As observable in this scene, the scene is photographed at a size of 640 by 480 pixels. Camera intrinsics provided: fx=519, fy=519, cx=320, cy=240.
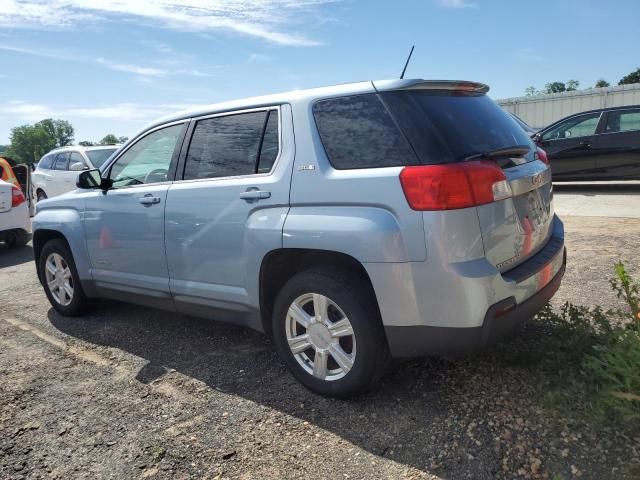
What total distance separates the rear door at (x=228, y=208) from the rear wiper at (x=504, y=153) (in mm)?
1028

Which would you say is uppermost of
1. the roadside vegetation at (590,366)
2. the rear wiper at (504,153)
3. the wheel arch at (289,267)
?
the rear wiper at (504,153)

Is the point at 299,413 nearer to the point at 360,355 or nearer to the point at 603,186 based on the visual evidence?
the point at 360,355

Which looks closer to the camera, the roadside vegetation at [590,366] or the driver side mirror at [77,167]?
the roadside vegetation at [590,366]

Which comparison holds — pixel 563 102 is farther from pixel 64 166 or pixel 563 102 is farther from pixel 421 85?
pixel 421 85

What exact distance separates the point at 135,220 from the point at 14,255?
232 inches

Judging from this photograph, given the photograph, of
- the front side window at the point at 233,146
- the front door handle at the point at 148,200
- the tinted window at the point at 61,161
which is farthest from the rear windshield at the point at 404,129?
the tinted window at the point at 61,161

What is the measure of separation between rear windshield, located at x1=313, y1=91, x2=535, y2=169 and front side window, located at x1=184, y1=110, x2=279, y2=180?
40 cm

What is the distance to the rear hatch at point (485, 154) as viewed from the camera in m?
2.55

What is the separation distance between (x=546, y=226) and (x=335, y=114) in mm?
1444

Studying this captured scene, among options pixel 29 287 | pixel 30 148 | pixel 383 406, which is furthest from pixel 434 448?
pixel 30 148

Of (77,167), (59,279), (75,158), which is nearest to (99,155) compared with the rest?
(77,167)

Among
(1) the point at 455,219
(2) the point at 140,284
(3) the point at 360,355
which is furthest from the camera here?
(2) the point at 140,284

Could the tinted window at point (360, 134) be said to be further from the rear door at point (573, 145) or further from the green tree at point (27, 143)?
the green tree at point (27, 143)

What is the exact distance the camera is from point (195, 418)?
2.92 meters
